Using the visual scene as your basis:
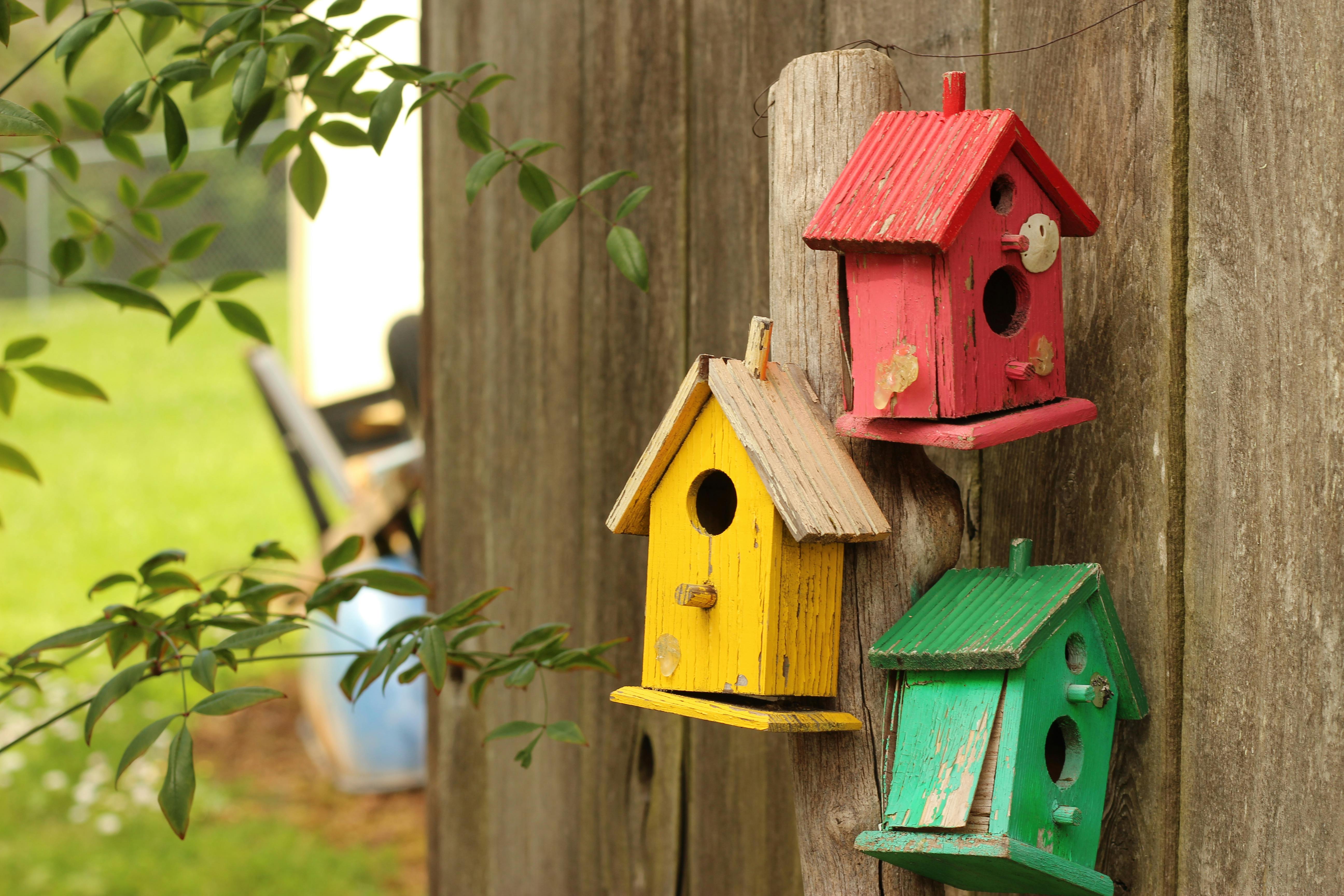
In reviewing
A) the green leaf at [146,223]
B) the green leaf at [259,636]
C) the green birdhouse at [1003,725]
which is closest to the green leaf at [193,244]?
the green leaf at [146,223]

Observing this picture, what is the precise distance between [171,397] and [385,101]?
1000cm

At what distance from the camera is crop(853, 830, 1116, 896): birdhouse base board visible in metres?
0.95

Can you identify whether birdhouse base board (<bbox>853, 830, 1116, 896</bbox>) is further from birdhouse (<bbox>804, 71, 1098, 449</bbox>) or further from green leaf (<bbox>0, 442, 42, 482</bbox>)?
green leaf (<bbox>0, 442, 42, 482</bbox>)

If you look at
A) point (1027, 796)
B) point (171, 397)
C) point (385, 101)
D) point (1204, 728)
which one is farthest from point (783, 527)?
point (171, 397)

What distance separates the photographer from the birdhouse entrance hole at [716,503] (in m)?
1.17

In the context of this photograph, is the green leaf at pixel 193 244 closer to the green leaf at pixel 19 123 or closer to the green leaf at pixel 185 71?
the green leaf at pixel 185 71

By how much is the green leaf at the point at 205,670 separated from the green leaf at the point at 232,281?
459mm

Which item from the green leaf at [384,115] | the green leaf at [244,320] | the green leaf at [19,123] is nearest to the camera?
the green leaf at [19,123]

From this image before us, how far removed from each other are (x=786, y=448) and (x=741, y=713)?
219 mm

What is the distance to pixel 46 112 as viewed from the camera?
1368 mm

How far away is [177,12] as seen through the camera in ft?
4.03

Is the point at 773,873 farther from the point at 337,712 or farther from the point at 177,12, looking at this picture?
the point at 337,712

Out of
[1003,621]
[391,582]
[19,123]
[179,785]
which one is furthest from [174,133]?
[1003,621]

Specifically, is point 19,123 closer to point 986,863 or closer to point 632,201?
point 632,201
